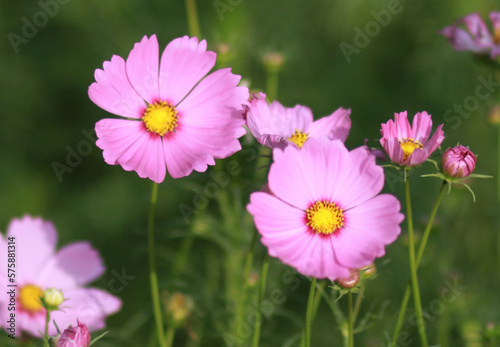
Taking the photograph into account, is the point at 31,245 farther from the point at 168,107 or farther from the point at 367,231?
the point at 367,231

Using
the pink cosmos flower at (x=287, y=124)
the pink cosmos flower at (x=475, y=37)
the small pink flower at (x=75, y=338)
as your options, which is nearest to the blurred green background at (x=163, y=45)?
the pink cosmos flower at (x=475, y=37)

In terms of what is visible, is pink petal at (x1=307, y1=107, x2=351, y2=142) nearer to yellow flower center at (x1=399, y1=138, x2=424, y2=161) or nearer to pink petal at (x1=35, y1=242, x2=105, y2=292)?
yellow flower center at (x1=399, y1=138, x2=424, y2=161)

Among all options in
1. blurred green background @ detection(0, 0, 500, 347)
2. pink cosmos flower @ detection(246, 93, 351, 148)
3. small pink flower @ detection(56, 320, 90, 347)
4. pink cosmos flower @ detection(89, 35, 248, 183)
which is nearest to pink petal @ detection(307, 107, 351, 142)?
pink cosmos flower @ detection(246, 93, 351, 148)

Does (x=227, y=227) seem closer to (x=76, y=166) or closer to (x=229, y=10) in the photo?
(x=229, y=10)

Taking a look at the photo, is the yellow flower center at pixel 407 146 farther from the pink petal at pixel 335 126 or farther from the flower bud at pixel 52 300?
the flower bud at pixel 52 300

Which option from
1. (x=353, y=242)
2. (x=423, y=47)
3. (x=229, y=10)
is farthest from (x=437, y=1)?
(x=353, y=242)

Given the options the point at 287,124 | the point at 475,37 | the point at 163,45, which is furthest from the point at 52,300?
the point at 163,45
